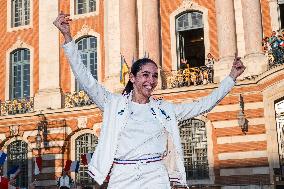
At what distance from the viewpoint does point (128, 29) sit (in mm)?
21672

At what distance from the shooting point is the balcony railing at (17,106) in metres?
23.3

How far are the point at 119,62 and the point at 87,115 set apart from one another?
2655 mm

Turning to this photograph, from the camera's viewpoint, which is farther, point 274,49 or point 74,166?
point 74,166

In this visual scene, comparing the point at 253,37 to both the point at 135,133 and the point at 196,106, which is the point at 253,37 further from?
the point at 135,133

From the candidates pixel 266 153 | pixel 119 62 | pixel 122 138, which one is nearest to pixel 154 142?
pixel 122 138

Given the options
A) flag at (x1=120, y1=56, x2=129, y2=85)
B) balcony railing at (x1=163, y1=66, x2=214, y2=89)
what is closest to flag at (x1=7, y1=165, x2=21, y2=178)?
flag at (x1=120, y1=56, x2=129, y2=85)

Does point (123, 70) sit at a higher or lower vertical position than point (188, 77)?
higher

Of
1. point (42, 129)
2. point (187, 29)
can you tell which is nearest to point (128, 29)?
point (187, 29)

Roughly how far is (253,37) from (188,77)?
3.04 metres

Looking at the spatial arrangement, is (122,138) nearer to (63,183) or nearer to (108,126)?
(108,126)

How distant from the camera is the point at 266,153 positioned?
1816 centimetres

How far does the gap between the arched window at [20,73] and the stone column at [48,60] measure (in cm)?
117

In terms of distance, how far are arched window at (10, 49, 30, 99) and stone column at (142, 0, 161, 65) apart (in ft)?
21.0

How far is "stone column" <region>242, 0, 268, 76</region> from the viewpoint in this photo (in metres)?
19.1
